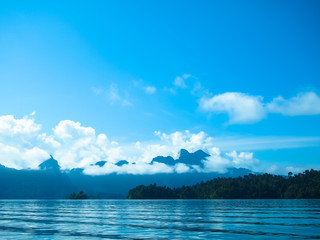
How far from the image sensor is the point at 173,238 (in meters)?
32.8

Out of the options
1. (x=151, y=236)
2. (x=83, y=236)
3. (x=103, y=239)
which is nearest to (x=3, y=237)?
(x=83, y=236)

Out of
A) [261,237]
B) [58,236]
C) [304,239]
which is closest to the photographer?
[304,239]

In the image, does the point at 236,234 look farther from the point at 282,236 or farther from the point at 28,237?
the point at 28,237

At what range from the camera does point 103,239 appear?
32.8 meters

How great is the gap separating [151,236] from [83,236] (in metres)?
7.24

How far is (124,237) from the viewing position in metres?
33.9

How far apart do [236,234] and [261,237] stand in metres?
3.48

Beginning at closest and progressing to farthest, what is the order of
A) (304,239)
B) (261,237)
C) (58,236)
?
(304,239), (261,237), (58,236)

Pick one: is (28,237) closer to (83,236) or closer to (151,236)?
(83,236)

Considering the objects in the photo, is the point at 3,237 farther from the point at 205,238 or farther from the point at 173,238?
the point at 205,238

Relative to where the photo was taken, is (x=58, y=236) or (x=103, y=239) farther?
(x=58, y=236)

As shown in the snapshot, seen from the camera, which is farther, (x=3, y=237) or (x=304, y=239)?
(x=3, y=237)

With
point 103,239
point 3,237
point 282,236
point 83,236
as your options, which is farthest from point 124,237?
point 282,236

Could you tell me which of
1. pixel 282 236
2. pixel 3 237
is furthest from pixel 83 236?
pixel 282 236
